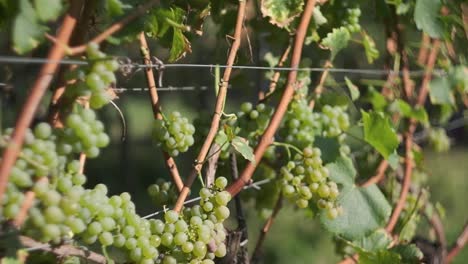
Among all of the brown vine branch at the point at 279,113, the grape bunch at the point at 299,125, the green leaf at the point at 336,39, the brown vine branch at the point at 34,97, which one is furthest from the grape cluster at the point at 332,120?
the brown vine branch at the point at 34,97

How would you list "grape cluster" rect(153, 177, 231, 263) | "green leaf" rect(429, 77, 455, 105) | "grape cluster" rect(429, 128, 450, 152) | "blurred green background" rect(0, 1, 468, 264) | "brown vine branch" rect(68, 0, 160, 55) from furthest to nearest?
1. "grape cluster" rect(429, 128, 450, 152)
2. "blurred green background" rect(0, 1, 468, 264)
3. "green leaf" rect(429, 77, 455, 105)
4. "grape cluster" rect(153, 177, 231, 263)
5. "brown vine branch" rect(68, 0, 160, 55)

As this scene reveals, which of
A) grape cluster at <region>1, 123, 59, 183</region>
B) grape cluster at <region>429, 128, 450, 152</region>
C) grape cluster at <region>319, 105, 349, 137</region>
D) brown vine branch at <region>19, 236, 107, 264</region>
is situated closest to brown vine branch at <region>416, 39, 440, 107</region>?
grape cluster at <region>429, 128, 450, 152</region>

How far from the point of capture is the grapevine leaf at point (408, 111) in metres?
1.92

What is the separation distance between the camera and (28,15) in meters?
0.88

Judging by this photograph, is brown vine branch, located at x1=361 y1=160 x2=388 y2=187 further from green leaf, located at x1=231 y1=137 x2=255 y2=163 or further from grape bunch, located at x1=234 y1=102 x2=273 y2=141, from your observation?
green leaf, located at x1=231 y1=137 x2=255 y2=163

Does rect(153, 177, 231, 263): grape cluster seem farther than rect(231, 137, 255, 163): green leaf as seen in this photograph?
No

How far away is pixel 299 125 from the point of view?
159cm

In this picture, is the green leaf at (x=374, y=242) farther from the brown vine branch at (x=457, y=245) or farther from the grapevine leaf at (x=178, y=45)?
the grapevine leaf at (x=178, y=45)

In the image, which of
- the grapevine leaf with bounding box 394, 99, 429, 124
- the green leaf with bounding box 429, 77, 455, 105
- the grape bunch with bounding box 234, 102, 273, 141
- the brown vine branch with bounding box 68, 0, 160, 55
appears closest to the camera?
the brown vine branch with bounding box 68, 0, 160, 55

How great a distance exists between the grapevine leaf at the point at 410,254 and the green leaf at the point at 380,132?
20 cm

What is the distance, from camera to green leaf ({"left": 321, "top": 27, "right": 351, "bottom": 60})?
1.60 m

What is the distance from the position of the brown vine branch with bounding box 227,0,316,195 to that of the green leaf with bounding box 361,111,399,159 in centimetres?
21

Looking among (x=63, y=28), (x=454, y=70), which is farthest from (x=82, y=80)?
(x=454, y=70)

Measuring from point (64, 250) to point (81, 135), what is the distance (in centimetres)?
17
